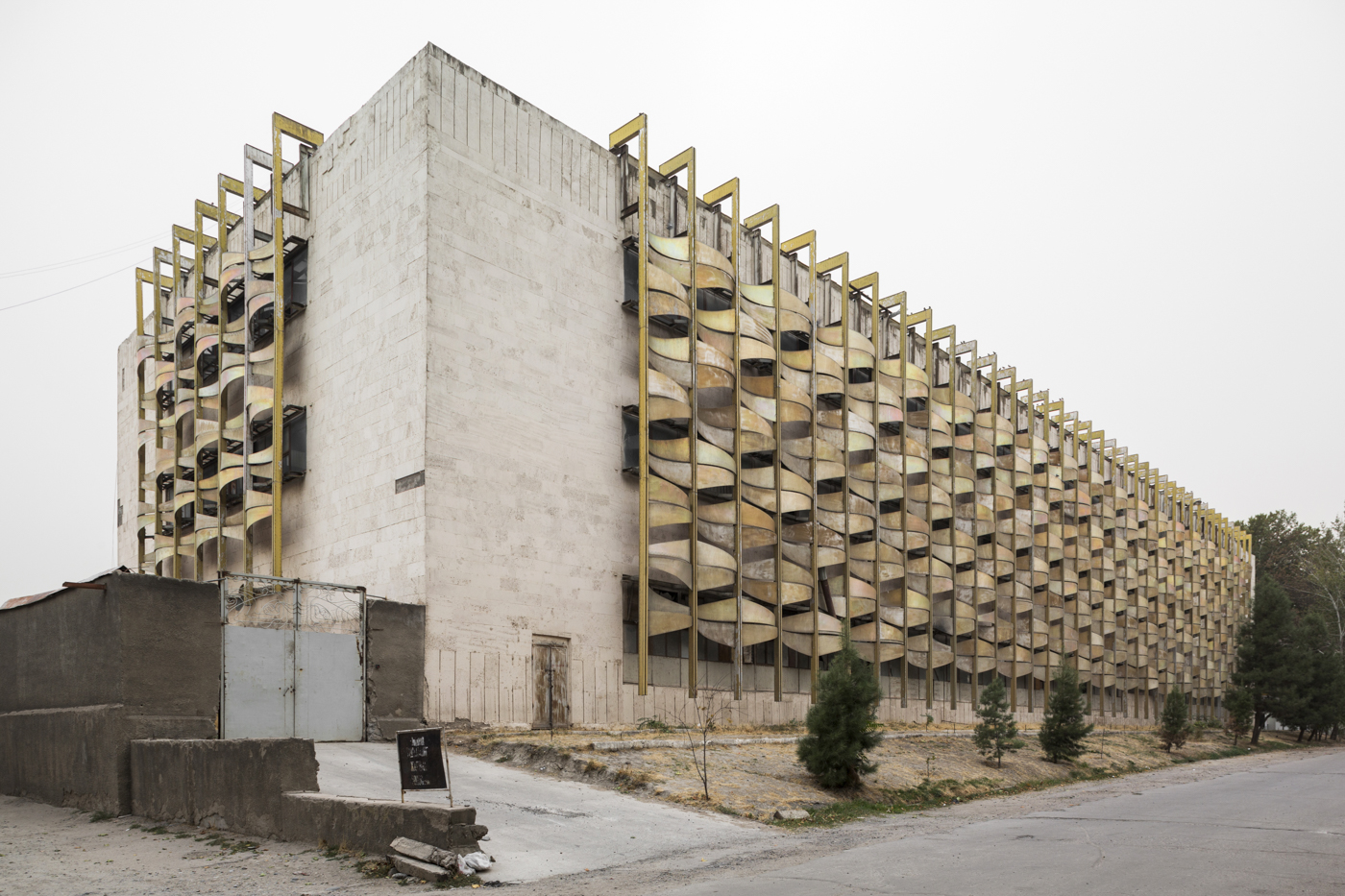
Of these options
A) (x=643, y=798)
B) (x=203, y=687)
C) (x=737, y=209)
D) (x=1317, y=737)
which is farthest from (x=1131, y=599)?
(x=203, y=687)

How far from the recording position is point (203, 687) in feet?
54.4

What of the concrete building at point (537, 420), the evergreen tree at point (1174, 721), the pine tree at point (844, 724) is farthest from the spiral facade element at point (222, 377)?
the evergreen tree at point (1174, 721)

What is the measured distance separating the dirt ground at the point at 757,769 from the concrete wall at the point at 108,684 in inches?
234

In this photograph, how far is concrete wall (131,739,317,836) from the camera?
41.7ft

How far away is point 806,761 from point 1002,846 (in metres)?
6.47

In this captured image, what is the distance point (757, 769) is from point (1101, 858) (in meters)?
8.64

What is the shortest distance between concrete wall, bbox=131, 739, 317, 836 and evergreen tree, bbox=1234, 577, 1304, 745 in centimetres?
5142

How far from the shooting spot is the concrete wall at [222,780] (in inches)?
500

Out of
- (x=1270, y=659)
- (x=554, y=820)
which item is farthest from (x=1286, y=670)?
(x=554, y=820)

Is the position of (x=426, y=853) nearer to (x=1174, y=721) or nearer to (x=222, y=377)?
(x=222, y=377)

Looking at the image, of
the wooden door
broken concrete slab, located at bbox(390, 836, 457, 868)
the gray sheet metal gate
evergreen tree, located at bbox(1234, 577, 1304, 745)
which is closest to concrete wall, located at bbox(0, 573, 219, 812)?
the gray sheet metal gate

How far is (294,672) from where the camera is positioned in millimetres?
19031

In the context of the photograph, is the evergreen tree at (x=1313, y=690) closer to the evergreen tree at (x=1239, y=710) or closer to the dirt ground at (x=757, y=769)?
the evergreen tree at (x=1239, y=710)

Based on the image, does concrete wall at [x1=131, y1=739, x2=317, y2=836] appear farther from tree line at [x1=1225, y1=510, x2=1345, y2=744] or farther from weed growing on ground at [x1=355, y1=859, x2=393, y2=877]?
tree line at [x1=1225, y1=510, x2=1345, y2=744]
